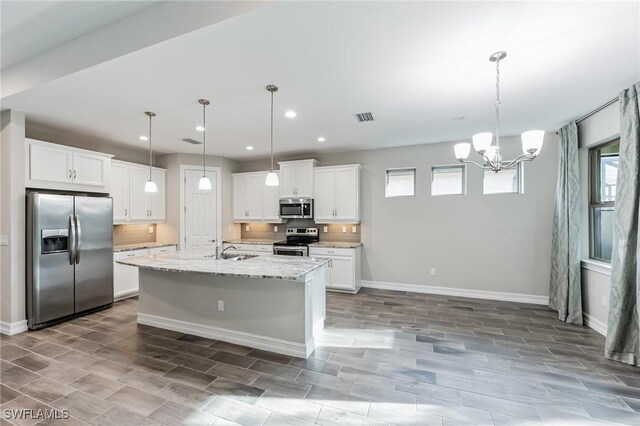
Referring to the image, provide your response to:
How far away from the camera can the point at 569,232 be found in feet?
12.2

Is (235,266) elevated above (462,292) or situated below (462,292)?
above

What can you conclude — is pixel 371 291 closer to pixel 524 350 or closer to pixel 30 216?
pixel 524 350

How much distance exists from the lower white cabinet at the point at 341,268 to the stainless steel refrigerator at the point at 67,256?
3.32m

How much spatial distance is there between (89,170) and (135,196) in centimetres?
100

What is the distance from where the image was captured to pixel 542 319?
3.70 meters

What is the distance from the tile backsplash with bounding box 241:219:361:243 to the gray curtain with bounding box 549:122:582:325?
10.3 feet

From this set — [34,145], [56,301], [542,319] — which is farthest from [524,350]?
[34,145]

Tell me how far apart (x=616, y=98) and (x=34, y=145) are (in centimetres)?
705

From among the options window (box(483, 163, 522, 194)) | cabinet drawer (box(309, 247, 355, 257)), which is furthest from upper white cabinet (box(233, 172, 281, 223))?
window (box(483, 163, 522, 194))

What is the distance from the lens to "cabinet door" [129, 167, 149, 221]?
16.4 feet

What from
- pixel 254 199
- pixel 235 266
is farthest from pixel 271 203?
pixel 235 266

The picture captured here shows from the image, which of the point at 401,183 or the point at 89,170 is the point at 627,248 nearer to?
the point at 401,183

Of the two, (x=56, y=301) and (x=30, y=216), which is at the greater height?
(x=30, y=216)

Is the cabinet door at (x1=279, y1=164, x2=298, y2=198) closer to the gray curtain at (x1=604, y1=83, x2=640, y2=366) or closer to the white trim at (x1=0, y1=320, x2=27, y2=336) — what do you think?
the white trim at (x1=0, y1=320, x2=27, y2=336)
